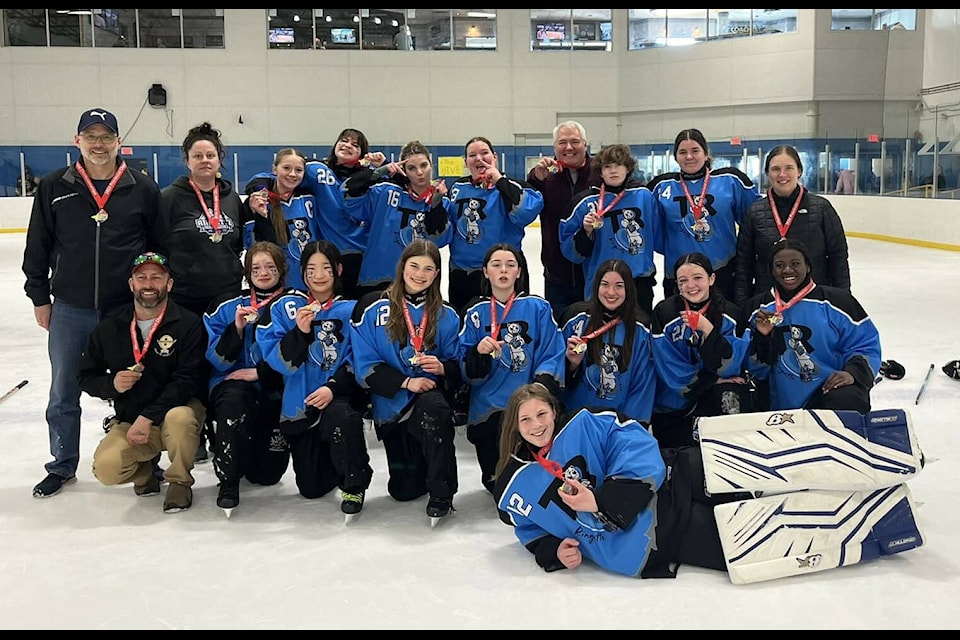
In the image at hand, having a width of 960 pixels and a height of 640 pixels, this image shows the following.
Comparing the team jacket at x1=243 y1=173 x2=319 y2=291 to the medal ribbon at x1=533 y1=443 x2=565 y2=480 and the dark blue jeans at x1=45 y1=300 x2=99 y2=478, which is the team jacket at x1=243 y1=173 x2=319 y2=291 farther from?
the medal ribbon at x1=533 y1=443 x2=565 y2=480

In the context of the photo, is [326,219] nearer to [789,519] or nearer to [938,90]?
[789,519]

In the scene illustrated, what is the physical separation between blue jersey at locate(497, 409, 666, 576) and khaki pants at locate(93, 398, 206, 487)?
4.66ft

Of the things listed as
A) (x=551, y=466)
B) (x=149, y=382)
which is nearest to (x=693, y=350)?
A: (x=551, y=466)

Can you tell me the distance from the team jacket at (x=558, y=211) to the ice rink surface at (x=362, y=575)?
1.25 m

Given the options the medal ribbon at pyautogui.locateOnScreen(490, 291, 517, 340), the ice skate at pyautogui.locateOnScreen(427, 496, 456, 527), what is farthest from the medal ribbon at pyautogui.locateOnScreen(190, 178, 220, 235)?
the ice skate at pyautogui.locateOnScreen(427, 496, 456, 527)

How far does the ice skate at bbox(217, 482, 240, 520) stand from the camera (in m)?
3.51

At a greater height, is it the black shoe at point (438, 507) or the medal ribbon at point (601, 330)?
the medal ribbon at point (601, 330)

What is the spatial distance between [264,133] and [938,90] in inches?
545

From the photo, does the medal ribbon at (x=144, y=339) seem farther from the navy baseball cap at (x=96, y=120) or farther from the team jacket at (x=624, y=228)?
the team jacket at (x=624, y=228)

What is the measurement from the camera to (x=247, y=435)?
3631 mm

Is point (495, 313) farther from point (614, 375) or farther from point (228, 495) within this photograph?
point (228, 495)

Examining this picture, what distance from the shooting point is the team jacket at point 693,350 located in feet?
11.8

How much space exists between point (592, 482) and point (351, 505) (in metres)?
1.05

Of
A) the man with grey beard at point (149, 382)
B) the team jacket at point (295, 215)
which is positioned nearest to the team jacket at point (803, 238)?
the team jacket at point (295, 215)
